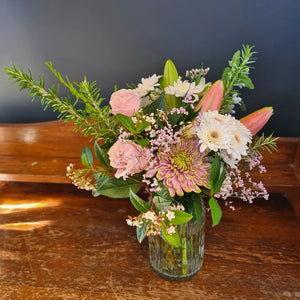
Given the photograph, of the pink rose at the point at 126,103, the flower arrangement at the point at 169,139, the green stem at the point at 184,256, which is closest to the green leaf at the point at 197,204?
the flower arrangement at the point at 169,139

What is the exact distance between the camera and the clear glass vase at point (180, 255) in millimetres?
756

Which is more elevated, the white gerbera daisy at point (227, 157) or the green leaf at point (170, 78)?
the green leaf at point (170, 78)

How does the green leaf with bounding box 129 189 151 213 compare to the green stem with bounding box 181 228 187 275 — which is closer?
the green leaf with bounding box 129 189 151 213

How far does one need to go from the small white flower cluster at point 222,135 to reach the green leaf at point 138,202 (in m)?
0.17

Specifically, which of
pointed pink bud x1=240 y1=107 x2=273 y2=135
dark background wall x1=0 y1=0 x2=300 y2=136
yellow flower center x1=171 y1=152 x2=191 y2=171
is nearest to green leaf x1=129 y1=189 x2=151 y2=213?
yellow flower center x1=171 y1=152 x2=191 y2=171

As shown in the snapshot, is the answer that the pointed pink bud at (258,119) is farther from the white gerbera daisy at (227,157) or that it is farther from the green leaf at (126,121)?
the green leaf at (126,121)

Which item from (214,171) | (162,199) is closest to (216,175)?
(214,171)

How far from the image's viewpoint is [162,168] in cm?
58

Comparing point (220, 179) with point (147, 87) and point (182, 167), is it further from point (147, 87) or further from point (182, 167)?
point (147, 87)

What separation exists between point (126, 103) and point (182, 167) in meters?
0.16

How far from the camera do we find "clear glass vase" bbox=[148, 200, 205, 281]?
2.48 ft

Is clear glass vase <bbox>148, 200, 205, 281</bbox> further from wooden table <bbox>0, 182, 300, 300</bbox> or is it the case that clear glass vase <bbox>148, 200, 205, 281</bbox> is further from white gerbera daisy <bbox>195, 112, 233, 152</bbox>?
white gerbera daisy <bbox>195, 112, 233, 152</bbox>

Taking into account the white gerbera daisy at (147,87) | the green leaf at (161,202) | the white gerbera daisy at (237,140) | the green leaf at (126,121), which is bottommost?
the green leaf at (161,202)

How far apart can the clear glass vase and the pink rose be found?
12.3 inches
